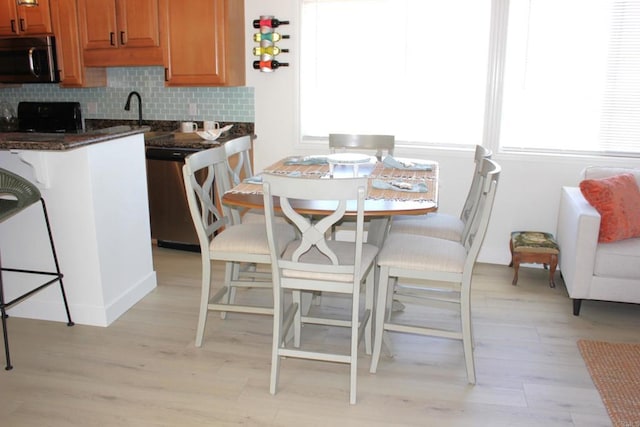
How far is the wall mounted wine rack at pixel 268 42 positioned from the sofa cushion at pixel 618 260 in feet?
8.65

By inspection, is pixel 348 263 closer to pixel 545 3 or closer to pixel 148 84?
pixel 545 3

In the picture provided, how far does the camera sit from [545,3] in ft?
12.9

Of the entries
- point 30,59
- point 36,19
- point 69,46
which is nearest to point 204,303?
point 69,46

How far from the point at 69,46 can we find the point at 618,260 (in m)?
4.28

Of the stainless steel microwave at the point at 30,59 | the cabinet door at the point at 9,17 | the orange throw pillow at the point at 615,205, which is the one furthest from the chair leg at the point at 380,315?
the cabinet door at the point at 9,17

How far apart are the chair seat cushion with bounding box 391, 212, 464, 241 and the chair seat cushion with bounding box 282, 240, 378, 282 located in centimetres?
47

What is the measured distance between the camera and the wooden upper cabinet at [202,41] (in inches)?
168

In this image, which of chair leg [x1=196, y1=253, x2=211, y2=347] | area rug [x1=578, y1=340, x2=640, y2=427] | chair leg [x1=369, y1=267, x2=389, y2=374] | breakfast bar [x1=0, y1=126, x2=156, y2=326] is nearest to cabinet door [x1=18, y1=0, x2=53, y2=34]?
breakfast bar [x1=0, y1=126, x2=156, y2=326]

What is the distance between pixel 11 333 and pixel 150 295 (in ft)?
2.67

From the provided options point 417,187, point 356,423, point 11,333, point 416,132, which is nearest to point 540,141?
point 416,132

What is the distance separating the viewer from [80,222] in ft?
10.2

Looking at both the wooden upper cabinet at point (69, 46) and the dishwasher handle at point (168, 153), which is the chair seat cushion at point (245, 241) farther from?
the wooden upper cabinet at point (69, 46)

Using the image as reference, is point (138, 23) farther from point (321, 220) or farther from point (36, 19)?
point (321, 220)

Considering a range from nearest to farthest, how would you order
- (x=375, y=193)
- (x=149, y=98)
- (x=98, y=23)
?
(x=375, y=193)
(x=98, y=23)
(x=149, y=98)
